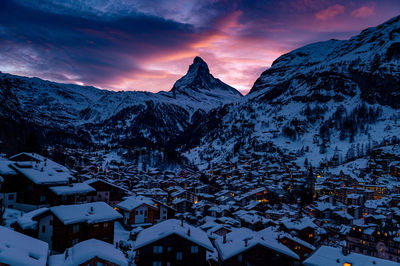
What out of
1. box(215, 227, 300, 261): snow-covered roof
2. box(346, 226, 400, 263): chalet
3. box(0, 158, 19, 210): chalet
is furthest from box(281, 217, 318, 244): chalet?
box(0, 158, 19, 210): chalet

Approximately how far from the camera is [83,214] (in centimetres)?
2780

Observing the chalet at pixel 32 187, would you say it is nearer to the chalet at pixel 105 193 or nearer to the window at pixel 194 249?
the chalet at pixel 105 193

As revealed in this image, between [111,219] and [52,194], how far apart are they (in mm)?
11130

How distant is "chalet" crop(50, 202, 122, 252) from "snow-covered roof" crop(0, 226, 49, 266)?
8.53 metres

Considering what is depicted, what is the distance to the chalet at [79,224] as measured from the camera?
26156mm

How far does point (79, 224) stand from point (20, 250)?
12587mm

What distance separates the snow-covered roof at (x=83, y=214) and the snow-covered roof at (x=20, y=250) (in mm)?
8404

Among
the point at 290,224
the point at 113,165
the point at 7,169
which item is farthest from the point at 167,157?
the point at 7,169

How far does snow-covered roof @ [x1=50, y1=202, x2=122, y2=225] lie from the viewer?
26297 millimetres

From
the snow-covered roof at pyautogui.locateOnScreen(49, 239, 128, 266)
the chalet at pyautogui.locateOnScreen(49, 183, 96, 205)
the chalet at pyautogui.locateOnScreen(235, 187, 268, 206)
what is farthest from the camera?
the chalet at pyautogui.locateOnScreen(235, 187, 268, 206)

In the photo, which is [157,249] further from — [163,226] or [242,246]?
[242,246]

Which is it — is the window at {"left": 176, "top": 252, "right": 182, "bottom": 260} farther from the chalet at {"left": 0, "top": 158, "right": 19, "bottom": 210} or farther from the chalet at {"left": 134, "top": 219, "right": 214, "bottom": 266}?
the chalet at {"left": 0, "top": 158, "right": 19, "bottom": 210}

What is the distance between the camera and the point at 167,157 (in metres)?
179

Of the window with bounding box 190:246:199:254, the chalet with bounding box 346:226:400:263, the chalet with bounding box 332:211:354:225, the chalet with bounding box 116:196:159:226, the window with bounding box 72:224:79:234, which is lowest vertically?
the chalet with bounding box 332:211:354:225
